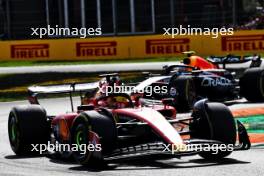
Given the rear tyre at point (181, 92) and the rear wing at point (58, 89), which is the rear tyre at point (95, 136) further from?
the rear tyre at point (181, 92)

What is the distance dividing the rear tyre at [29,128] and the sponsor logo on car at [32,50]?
877 inches

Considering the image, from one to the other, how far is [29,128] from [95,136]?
1.98 metres

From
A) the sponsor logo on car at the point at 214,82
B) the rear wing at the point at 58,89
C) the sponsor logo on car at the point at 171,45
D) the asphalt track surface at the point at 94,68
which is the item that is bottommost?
the asphalt track surface at the point at 94,68

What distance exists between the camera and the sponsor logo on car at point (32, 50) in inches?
1303

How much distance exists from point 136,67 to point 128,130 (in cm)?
1865

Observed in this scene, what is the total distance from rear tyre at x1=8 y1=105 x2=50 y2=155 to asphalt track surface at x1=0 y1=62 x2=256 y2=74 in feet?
53.3

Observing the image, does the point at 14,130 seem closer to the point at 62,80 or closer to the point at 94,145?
the point at 94,145

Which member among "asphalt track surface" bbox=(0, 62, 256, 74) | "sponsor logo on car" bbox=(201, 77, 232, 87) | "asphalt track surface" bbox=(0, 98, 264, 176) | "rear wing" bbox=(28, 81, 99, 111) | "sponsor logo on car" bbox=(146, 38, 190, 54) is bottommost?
"asphalt track surface" bbox=(0, 62, 256, 74)

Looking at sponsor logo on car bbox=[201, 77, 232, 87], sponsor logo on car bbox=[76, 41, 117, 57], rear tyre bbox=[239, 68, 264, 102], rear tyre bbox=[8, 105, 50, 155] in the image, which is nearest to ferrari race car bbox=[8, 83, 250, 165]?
rear tyre bbox=[8, 105, 50, 155]

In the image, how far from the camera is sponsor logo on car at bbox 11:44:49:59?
33.1 metres

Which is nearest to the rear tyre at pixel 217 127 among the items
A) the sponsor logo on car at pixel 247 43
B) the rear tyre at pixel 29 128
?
the rear tyre at pixel 29 128

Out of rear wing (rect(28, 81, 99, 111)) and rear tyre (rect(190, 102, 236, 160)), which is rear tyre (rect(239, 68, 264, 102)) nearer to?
rear wing (rect(28, 81, 99, 111))

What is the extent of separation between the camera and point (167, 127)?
368 inches

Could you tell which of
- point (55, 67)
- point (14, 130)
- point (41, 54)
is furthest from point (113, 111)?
point (41, 54)
